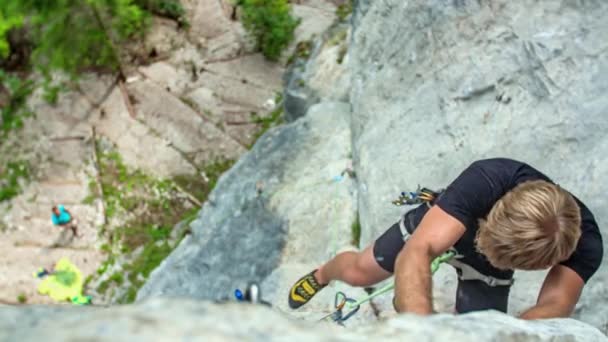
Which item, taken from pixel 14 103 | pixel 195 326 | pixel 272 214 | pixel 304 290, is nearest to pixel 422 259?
pixel 195 326

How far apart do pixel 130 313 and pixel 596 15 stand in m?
3.51

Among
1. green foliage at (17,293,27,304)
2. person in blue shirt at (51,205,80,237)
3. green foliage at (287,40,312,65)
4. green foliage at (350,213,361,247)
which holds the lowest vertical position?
green foliage at (17,293,27,304)

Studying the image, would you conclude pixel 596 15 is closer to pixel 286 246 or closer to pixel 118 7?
pixel 286 246

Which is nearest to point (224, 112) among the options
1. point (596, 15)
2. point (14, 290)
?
point (14, 290)

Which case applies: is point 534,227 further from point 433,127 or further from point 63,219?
point 63,219

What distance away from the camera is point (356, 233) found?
17.1 ft

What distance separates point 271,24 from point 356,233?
6060mm

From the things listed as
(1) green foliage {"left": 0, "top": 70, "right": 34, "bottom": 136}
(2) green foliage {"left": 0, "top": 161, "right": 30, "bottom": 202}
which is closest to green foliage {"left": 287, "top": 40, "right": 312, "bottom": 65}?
(1) green foliage {"left": 0, "top": 70, "right": 34, "bottom": 136}

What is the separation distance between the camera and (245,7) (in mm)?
10320

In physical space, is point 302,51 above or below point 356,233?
above

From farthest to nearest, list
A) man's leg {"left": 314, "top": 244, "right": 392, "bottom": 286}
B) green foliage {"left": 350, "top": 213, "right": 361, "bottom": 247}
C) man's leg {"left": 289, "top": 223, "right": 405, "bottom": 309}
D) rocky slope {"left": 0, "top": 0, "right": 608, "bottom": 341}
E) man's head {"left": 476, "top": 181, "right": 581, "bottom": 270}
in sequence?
green foliage {"left": 350, "top": 213, "right": 361, "bottom": 247}, man's leg {"left": 314, "top": 244, "right": 392, "bottom": 286}, man's leg {"left": 289, "top": 223, "right": 405, "bottom": 309}, man's head {"left": 476, "top": 181, "right": 581, "bottom": 270}, rocky slope {"left": 0, "top": 0, "right": 608, "bottom": 341}

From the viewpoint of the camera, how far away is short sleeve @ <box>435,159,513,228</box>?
2639mm

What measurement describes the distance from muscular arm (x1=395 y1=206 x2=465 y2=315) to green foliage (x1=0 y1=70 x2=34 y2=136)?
964cm

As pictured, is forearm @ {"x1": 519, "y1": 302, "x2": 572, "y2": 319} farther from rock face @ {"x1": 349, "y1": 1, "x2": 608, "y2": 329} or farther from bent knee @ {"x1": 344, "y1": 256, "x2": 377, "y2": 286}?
bent knee @ {"x1": 344, "y1": 256, "x2": 377, "y2": 286}
